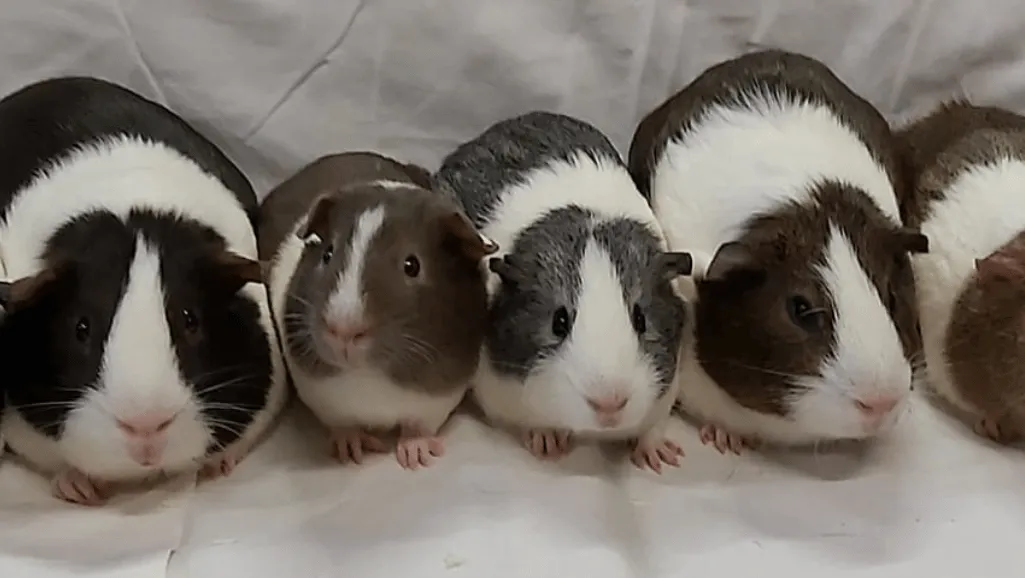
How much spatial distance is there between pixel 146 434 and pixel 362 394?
1.09 ft

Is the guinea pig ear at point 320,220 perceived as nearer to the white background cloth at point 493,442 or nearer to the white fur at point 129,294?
the white fur at point 129,294

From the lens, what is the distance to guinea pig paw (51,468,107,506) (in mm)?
2045

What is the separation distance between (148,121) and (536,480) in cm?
89

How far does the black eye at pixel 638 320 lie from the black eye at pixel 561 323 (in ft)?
0.31

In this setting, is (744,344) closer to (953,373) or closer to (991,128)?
(953,373)

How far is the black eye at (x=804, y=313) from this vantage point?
2.05 meters

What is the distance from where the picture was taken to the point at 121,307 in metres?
1.91

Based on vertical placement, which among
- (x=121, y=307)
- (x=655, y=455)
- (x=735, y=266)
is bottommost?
(x=655, y=455)

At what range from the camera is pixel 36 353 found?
1953 mm

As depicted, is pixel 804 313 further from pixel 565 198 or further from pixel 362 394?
pixel 362 394

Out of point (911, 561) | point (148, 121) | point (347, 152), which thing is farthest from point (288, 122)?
point (911, 561)

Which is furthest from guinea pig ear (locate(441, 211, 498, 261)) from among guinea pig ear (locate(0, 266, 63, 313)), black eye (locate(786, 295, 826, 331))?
guinea pig ear (locate(0, 266, 63, 313))

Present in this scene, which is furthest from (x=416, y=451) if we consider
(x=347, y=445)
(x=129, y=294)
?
(x=129, y=294)

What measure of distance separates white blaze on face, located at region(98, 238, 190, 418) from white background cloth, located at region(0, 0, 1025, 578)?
0.78 ft
